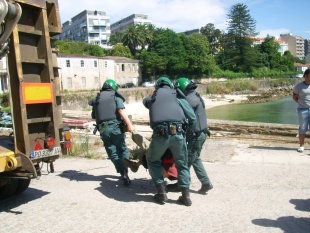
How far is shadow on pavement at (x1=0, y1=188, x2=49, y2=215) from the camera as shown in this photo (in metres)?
5.33

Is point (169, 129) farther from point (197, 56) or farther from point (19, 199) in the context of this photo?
point (197, 56)

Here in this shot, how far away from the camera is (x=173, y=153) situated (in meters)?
5.11

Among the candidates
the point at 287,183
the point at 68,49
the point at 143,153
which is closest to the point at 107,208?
the point at 143,153

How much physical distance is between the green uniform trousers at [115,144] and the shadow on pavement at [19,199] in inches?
52.9

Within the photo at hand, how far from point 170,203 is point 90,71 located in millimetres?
55077

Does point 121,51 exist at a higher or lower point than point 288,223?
higher

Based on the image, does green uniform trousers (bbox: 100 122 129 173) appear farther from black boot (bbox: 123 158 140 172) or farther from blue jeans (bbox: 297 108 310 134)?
blue jeans (bbox: 297 108 310 134)

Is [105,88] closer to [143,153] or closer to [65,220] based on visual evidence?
[143,153]

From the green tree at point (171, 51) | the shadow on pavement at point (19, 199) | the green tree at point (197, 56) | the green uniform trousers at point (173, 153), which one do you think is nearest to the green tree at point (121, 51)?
the green tree at point (171, 51)

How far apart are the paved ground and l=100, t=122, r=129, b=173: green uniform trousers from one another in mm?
488

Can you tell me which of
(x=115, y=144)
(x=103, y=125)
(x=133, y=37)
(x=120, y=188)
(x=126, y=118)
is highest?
(x=133, y=37)

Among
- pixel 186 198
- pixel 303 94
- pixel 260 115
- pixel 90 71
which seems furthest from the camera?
pixel 90 71

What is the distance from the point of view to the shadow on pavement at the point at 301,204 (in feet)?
15.6

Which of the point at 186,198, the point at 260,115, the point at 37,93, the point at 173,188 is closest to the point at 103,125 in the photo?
the point at 37,93
